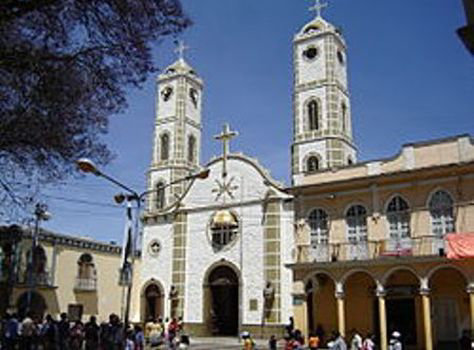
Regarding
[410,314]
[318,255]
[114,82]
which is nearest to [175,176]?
[318,255]

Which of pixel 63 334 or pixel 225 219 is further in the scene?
pixel 225 219

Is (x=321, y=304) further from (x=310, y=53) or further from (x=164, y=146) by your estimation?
(x=164, y=146)

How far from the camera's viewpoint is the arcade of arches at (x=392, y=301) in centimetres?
2261

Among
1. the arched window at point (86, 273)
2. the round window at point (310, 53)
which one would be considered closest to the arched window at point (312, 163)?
the round window at point (310, 53)

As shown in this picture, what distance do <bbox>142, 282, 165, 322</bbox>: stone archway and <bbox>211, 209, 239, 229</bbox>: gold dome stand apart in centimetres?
566

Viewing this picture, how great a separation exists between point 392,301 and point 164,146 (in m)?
22.8

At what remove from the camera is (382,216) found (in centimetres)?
Result: 2480

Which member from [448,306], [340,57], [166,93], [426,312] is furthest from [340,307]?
[166,93]

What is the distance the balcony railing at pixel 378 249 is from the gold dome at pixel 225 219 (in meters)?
7.14

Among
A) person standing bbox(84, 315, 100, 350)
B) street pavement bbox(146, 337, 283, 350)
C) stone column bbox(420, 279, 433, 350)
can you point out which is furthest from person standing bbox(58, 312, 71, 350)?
stone column bbox(420, 279, 433, 350)

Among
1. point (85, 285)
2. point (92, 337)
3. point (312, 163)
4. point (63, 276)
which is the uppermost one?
point (312, 163)

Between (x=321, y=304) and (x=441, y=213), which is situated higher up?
(x=441, y=213)

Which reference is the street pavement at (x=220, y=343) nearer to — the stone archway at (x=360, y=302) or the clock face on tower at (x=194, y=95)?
the stone archway at (x=360, y=302)

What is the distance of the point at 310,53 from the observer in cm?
3812
